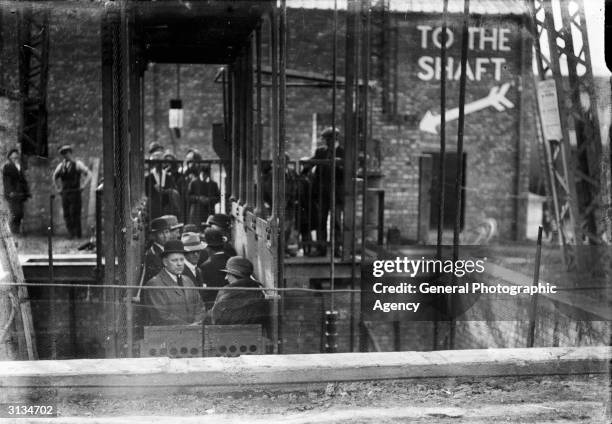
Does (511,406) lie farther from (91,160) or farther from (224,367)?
(91,160)

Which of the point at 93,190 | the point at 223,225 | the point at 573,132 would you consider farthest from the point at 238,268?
the point at 93,190

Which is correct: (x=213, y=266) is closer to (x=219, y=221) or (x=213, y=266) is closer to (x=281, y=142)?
(x=281, y=142)

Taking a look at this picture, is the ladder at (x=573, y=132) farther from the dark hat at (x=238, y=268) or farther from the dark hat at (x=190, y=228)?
the dark hat at (x=190, y=228)

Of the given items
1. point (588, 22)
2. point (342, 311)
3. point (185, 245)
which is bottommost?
point (342, 311)

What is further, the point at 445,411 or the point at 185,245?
the point at 185,245

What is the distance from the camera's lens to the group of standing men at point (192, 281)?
5.16 m

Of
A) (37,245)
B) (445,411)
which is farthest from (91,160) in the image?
(445,411)

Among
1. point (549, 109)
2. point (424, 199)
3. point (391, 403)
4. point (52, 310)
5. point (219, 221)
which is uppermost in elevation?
point (549, 109)

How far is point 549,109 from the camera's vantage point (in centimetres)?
701

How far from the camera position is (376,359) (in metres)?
4.02

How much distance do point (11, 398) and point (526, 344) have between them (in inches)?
152

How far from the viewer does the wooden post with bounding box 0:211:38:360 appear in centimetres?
447

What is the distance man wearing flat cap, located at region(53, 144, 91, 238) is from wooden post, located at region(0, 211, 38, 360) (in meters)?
6.21

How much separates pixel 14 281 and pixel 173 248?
4.22 feet
